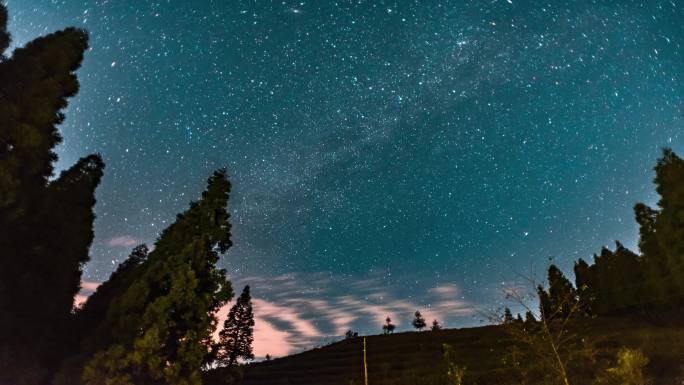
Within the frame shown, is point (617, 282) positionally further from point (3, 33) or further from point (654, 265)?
point (3, 33)

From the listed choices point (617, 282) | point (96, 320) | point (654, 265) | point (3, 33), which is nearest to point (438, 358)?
point (654, 265)

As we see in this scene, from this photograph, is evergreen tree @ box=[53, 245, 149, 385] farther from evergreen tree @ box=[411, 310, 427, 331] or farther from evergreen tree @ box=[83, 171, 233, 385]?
evergreen tree @ box=[411, 310, 427, 331]

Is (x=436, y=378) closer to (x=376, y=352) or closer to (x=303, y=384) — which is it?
(x=303, y=384)

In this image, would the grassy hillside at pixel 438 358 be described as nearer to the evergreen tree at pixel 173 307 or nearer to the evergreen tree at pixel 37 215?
the evergreen tree at pixel 173 307

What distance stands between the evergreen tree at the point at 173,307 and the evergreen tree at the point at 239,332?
1626 inches

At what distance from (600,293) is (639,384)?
43370 millimetres

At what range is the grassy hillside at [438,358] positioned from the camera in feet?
80.3

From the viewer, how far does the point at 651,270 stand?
41438mm

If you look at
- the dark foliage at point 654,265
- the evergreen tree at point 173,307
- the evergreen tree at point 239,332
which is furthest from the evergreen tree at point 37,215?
the evergreen tree at point 239,332

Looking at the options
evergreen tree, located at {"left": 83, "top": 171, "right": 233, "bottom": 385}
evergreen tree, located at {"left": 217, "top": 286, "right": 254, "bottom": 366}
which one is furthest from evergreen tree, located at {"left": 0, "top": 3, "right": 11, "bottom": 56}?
evergreen tree, located at {"left": 217, "top": 286, "right": 254, "bottom": 366}

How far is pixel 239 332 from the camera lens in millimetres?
54906

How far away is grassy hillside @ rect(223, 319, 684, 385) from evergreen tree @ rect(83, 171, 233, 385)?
13.3m

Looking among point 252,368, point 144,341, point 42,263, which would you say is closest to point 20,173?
point 42,263

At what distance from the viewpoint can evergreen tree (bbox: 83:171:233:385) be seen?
43.8 ft
